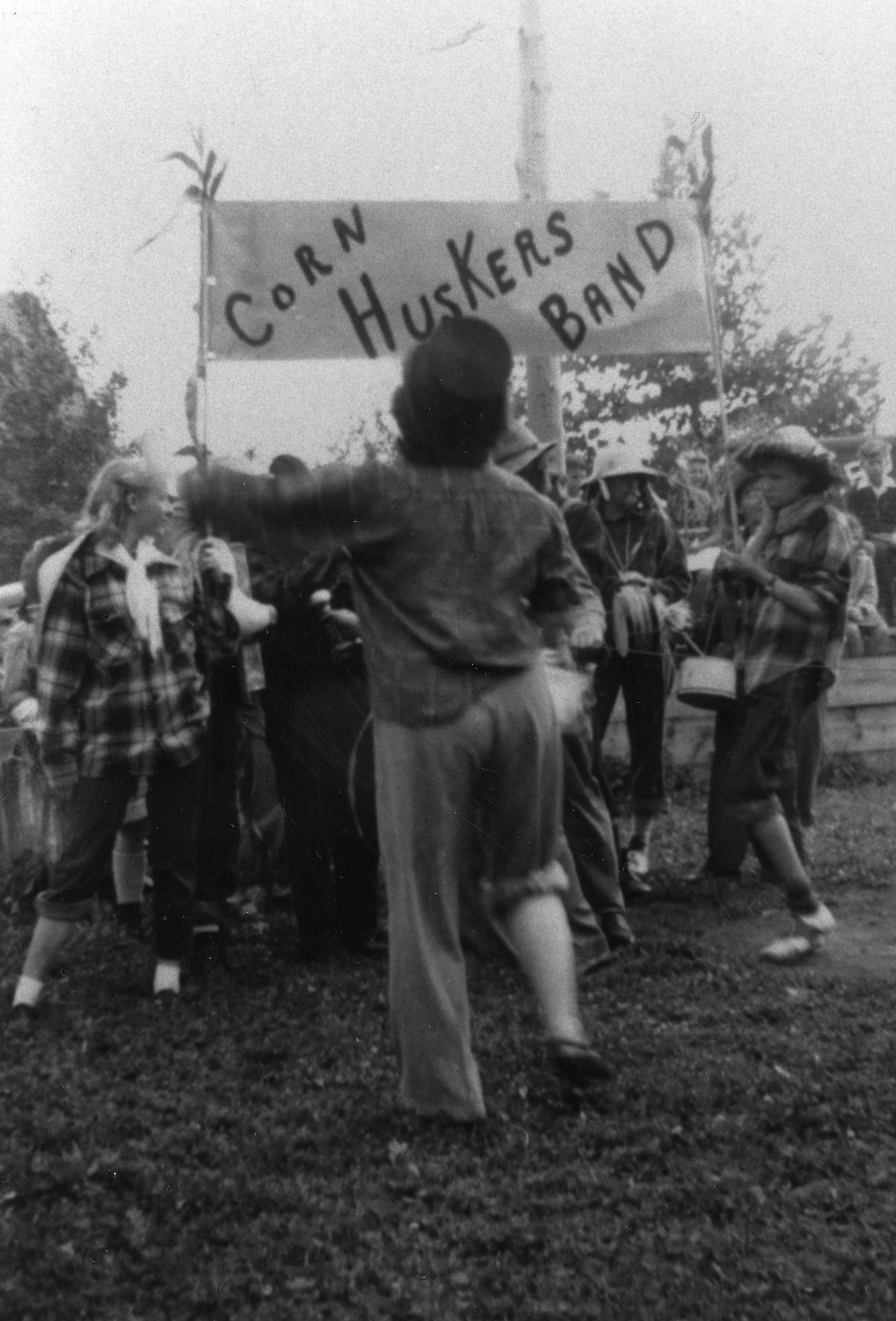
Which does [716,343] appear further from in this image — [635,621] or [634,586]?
[635,621]

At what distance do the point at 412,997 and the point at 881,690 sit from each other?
7.18 metres

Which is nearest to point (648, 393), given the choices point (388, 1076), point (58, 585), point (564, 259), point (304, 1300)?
point (564, 259)

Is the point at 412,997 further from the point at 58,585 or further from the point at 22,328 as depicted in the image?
the point at 22,328

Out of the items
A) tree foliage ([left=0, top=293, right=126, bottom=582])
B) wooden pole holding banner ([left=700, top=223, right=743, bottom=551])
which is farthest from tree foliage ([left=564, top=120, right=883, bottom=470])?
tree foliage ([left=0, top=293, right=126, bottom=582])

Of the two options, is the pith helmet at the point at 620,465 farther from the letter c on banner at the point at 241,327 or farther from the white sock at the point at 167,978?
the white sock at the point at 167,978

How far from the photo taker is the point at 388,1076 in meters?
4.34

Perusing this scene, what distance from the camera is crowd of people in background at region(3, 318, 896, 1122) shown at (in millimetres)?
3736

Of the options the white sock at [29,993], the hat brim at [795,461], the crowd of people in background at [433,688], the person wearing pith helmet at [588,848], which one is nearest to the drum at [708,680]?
the crowd of people in background at [433,688]

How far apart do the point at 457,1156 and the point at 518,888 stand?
0.65 metres

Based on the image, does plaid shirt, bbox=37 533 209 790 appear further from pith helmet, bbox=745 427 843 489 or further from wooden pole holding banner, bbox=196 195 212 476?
pith helmet, bbox=745 427 843 489

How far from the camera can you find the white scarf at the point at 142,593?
5223mm

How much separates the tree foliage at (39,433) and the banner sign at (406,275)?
3.44 metres

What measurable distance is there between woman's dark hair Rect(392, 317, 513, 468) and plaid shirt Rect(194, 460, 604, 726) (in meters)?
0.05

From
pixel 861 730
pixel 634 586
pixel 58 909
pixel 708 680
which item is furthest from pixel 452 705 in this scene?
pixel 861 730
